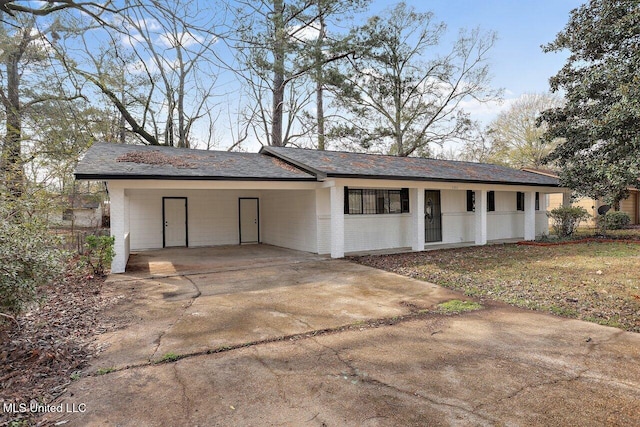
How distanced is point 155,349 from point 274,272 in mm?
4626

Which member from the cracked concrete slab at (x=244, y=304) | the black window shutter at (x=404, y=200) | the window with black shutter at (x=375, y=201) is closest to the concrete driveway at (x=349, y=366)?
the cracked concrete slab at (x=244, y=304)

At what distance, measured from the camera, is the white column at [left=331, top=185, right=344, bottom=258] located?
10438 mm

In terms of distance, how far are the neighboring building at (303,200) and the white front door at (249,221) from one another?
4cm

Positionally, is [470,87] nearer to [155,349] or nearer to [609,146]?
[609,146]

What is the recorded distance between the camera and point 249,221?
599 inches

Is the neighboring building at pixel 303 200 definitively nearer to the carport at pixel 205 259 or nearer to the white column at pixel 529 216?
the white column at pixel 529 216

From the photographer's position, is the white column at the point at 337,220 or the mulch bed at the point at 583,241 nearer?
the white column at the point at 337,220

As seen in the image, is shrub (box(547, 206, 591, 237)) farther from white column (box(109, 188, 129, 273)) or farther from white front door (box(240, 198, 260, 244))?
white column (box(109, 188, 129, 273))

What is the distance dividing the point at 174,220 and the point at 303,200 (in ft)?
18.1

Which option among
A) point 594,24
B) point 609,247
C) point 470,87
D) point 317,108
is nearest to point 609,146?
point 594,24

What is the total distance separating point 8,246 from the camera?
3.69m

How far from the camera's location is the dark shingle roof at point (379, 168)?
10.6 meters

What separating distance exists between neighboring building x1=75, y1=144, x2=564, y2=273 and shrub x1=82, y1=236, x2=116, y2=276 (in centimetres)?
33

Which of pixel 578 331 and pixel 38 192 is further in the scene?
pixel 38 192
